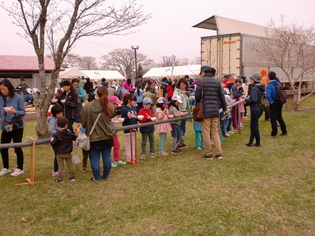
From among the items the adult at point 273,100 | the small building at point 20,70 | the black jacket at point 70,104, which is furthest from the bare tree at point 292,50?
the small building at point 20,70

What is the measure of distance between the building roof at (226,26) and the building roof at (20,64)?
17.1 meters

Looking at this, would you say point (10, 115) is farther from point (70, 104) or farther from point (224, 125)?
point (224, 125)

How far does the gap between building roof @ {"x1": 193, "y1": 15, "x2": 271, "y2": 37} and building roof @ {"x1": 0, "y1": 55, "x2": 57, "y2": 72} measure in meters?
17.1

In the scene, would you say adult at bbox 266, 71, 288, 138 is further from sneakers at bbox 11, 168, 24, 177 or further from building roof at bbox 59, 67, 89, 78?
building roof at bbox 59, 67, 89, 78

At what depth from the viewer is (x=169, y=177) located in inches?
212

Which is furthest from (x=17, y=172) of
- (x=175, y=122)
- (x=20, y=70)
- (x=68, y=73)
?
(x=68, y=73)

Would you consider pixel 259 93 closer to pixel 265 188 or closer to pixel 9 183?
pixel 265 188

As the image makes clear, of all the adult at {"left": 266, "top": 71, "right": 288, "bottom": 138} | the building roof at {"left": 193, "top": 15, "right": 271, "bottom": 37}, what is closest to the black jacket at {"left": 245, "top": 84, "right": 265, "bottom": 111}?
the adult at {"left": 266, "top": 71, "right": 288, "bottom": 138}

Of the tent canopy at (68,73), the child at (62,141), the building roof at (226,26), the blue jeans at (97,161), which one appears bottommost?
the blue jeans at (97,161)

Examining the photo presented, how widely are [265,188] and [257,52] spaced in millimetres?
12412

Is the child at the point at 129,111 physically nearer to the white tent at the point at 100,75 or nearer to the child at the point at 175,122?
the child at the point at 175,122

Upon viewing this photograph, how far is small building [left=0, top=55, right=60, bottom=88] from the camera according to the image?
27766 mm

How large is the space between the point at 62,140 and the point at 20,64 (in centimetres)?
2697

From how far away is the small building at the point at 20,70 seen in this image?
2777 centimetres
